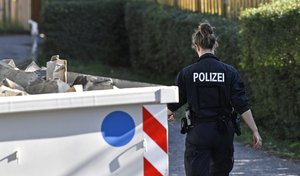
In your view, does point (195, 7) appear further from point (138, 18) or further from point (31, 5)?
point (31, 5)

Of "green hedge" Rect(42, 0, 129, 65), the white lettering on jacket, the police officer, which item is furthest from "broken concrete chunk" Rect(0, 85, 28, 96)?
"green hedge" Rect(42, 0, 129, 65)

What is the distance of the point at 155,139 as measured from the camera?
4.04 m

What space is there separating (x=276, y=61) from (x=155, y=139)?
5600 millimetres

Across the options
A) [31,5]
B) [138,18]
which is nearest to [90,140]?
[138,18]

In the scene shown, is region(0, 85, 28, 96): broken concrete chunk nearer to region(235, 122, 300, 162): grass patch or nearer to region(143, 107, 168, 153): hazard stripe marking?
region(143, 107, 168, 153): hazard stripe marking

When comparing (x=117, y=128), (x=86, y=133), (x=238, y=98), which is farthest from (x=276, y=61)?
(x=86, y=133)

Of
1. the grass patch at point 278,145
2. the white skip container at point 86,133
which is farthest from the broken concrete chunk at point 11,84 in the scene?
the grass patch at point 278,145

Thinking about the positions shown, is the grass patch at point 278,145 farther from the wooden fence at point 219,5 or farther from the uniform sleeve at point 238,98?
the uniform sleeve at point 238,98

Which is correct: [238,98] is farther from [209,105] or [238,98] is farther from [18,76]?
[18,76]

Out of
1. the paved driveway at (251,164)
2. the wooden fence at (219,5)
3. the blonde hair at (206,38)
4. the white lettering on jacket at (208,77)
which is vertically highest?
the wooden fence at (219,5)

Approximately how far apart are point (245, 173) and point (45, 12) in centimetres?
1057

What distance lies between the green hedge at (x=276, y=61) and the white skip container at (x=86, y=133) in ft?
17.0

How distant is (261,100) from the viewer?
10.1 meters

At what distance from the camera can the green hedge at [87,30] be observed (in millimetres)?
17688
